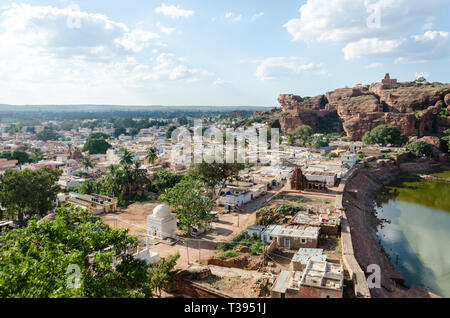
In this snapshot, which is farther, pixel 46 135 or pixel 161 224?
pixel 46 135

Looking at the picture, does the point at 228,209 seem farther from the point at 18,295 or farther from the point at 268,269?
the point at 18,295

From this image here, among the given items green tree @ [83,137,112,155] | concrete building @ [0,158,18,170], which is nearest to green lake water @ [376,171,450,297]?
concrete building @ [0,158,18,170]

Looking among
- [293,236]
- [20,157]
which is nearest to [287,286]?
[293,236]

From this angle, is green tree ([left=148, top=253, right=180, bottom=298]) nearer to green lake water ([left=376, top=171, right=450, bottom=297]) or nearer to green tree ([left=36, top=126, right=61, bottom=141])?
green lake water ([left=376, top=171, right=450, bottom=297])

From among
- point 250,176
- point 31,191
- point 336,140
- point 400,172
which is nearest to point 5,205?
point 31,191

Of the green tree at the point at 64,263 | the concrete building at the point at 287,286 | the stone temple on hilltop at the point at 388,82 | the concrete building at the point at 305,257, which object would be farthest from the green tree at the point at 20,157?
the stone temple on hilltop at the point at 388,82

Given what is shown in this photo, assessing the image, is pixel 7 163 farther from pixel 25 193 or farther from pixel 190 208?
pixel 190 208
